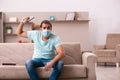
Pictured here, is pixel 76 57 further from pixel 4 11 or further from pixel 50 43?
pixel 4 11

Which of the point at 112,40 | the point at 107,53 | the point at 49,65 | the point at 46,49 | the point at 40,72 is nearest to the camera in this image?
the point at 49,65

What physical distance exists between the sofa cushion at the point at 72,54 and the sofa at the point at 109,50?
342cm

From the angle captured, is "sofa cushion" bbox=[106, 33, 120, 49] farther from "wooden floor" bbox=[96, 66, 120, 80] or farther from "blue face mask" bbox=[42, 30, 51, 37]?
"blue face mask" bbox=[42, 30, 51, 37]

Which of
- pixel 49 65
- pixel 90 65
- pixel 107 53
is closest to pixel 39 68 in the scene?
pixel 49 65

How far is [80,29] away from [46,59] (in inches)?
186

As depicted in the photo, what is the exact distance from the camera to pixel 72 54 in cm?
393

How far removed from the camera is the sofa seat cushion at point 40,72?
3252 millimetres

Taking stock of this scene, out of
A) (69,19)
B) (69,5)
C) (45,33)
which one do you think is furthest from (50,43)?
(69,5)

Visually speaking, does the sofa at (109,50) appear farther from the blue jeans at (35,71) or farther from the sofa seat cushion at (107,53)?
the blue jeans at (35,71)

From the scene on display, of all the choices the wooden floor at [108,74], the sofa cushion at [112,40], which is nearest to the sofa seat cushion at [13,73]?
the wooden floor at [108,74]

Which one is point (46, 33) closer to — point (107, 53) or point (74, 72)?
point (74, 72)

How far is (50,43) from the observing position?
336 centimetres

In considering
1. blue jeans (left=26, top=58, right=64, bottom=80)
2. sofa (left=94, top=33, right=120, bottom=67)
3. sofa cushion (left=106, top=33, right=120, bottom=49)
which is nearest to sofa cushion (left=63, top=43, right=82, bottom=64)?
blue jeans (left=26, top=58, right=64, bottom=80)

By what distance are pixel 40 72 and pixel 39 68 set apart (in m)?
0.05
